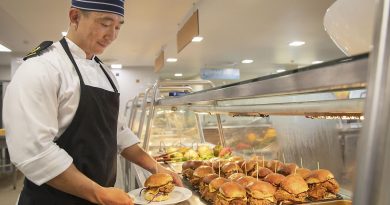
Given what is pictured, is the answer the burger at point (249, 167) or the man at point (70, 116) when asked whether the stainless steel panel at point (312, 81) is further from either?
Answer: the burger at point (249, 167)

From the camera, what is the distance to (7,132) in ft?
4.09

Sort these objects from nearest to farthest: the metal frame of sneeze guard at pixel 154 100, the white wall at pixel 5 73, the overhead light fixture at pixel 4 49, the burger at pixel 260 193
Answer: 1. the burger at pixel 260 193
2. the metal frame of sneeze guard at pixel 154 100
3. the overhead light fixture at pixel 4 49
4. the white wall at pixel 5 73

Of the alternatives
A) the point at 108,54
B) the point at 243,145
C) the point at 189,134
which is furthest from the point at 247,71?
the point at 243,145

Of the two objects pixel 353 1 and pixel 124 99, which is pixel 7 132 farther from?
pixel 124 99

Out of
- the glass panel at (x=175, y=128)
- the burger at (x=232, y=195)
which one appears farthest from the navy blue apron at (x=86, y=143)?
the glass panel at (x=175, y=128)

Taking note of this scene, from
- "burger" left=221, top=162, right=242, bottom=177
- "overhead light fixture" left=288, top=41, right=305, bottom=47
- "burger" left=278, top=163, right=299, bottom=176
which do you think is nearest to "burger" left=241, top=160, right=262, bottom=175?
"burger" left=221, top=162, right=242, bottom=177

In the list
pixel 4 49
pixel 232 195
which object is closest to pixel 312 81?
pixel 232 195

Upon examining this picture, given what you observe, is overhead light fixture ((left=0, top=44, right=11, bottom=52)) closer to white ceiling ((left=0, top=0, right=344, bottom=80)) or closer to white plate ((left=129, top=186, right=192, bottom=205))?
white ceiling ((left=0, top=0, right=344, bottom=80))

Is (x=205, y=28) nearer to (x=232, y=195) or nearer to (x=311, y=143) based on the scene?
(x=311, y=143)

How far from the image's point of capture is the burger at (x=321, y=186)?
1.42 m

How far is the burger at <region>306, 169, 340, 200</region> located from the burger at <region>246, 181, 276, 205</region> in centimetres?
19

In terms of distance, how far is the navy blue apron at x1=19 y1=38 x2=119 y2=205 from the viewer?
144 cm

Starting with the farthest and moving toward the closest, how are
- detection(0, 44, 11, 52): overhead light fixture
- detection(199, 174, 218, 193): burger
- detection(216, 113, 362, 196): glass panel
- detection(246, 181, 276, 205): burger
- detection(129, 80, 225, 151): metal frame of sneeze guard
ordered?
detection(0, 44, 11, 52): overhead light fixture, detection(129, 80, 225, 151): metal frame of sneeze guard, detection(216, 113, 362, 196): glass panel, detection(199, 174, 218, 193): burger, detection(246, 181, 276, 205): burger

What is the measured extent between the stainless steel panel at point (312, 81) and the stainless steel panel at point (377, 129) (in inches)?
2.6
